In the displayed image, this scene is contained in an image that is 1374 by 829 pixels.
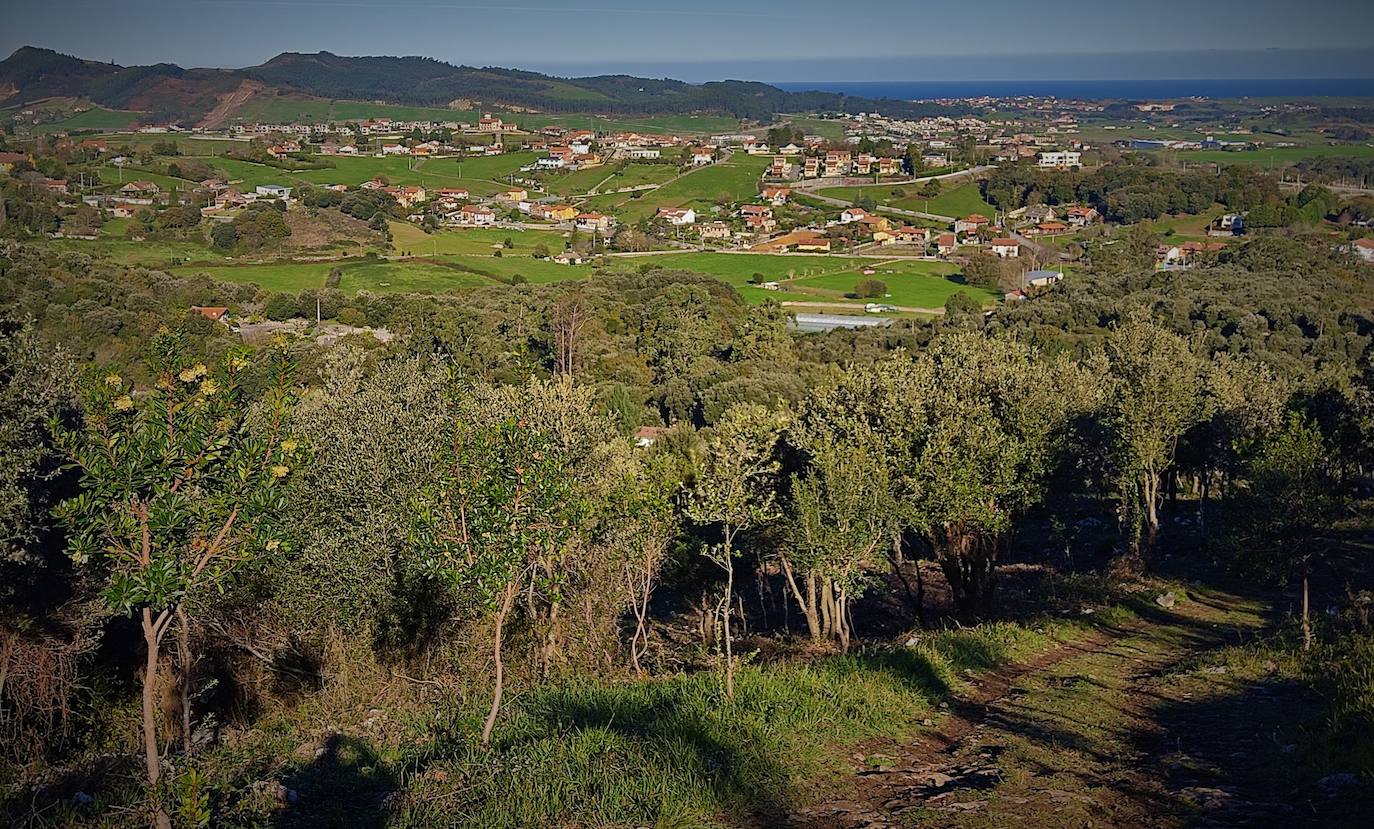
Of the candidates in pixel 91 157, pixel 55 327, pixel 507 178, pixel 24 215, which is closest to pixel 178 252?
pixel 24 215

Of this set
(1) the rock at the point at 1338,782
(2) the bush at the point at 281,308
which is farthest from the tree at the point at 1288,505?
(2) the bush at the point at 281,308

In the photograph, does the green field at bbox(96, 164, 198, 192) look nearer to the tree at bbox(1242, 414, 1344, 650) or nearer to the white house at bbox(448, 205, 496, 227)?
the white house at bbox(448, 205, 496, 227)

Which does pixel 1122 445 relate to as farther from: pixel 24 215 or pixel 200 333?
pixel 24 215

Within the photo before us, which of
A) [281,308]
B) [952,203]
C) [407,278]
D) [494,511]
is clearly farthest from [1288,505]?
[952,203]

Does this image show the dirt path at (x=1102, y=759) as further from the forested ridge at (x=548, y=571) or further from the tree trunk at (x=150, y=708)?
the tree trunk at (x=150, y=708)

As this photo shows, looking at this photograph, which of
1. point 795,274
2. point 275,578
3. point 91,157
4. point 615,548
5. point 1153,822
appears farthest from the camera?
point 91,157

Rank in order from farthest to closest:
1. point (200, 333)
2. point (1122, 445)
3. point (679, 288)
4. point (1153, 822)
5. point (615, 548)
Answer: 1. point (679, 288)
2. point (200, 333)
3. point (1122, 445)
4. point (615, 548)
5. point (1153, 822)

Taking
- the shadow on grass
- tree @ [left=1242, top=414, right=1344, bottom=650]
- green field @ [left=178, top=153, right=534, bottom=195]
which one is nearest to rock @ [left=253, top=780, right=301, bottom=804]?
the shadow on grass
